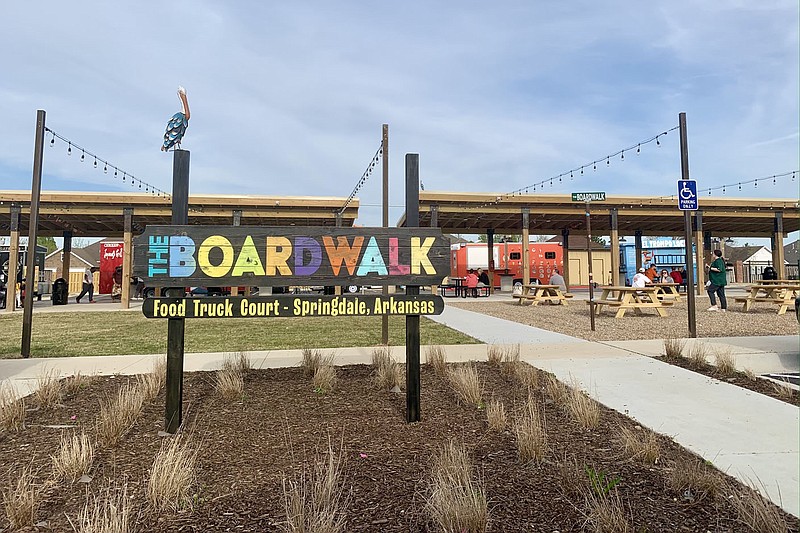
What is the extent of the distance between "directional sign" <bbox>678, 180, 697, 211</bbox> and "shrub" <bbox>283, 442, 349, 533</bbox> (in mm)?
9108

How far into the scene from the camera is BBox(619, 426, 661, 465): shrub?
11.2 feet

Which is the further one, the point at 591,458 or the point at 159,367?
the point at 159,367

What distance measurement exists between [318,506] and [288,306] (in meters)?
2.08

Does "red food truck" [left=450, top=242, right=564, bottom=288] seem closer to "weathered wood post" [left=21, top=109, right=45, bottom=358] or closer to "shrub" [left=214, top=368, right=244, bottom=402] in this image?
"weathered wood post" [left=21, top=109, right=45, bottom=358]

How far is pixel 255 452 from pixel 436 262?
2189 mm

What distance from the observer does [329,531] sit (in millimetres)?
2299

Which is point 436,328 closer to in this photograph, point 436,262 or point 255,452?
point 436,262

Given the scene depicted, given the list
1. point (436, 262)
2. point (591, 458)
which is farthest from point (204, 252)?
point (591, 458)

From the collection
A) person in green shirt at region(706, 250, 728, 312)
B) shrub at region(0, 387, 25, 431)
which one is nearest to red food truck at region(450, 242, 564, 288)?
person in green shirt at region(706, 250, 728, 312)

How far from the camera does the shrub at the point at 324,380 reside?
5555 mm

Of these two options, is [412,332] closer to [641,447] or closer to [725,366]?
[641,447]

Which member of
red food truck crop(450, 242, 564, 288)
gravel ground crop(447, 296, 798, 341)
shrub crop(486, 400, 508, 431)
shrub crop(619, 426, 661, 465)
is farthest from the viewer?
red food truck crop(450, 242, 564, 288)

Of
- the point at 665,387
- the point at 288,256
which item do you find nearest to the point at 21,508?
the point at 288,256

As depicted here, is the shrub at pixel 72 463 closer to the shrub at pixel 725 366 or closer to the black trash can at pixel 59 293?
the shrub at pixel 725 366
